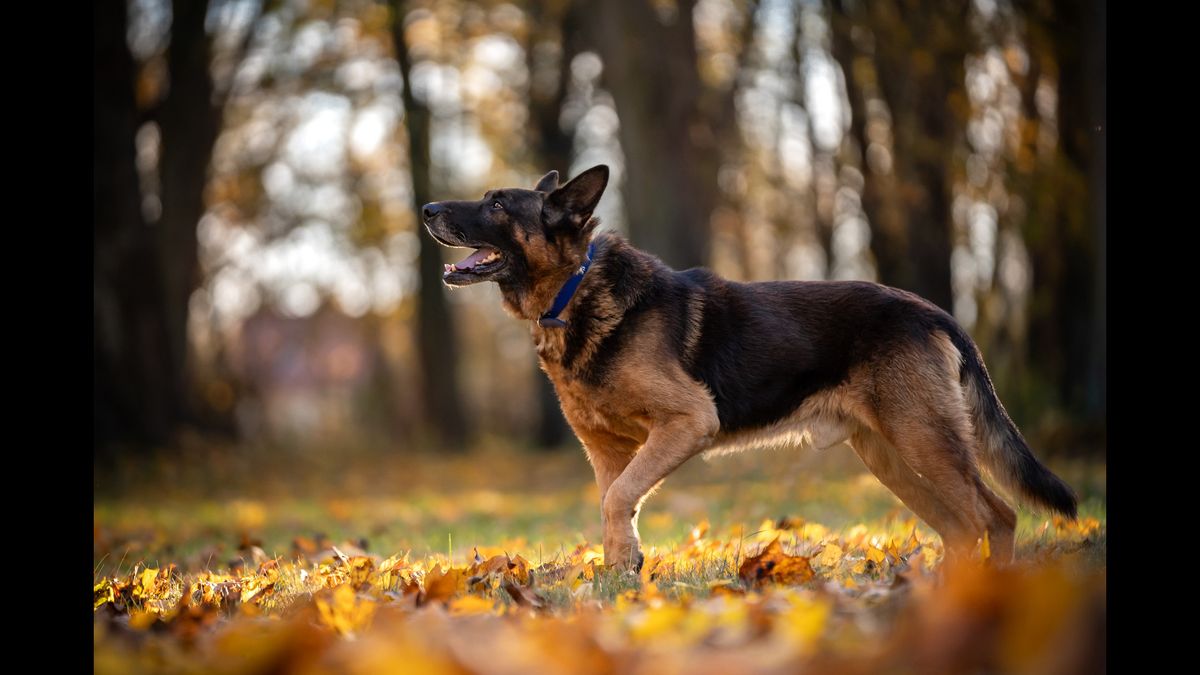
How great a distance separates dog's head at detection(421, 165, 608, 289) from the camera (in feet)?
18.5

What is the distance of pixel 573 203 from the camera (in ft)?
18.7

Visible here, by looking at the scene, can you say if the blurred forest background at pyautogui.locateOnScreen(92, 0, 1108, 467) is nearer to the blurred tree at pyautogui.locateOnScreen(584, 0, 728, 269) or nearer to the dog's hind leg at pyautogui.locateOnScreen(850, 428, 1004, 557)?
the blurred tree at pyautogui.locateOnScreen(584, 0, 728, 269)

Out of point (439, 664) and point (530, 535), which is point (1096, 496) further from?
point (439, 664)

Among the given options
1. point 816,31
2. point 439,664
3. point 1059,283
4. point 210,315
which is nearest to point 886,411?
point 439,664

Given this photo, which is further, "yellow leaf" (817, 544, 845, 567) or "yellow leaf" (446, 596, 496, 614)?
"yellow leaf" (817, 544, 845, 567)

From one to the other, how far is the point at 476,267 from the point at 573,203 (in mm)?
675

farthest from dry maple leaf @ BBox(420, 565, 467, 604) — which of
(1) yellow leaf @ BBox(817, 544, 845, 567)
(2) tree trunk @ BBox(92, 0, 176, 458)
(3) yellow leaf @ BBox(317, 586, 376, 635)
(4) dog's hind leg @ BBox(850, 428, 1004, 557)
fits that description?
(2) tree trunk @ BBox(92, 0, 176, 458)

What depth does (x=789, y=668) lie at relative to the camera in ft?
7.04

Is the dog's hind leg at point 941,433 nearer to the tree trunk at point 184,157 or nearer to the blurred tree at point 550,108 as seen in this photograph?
the tree trunk at point 184,157

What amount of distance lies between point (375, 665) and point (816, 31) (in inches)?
740

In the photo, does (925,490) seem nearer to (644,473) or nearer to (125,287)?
(644,473)

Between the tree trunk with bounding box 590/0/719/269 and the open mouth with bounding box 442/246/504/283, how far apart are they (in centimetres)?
960

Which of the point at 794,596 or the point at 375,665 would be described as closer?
the point at 375,665
